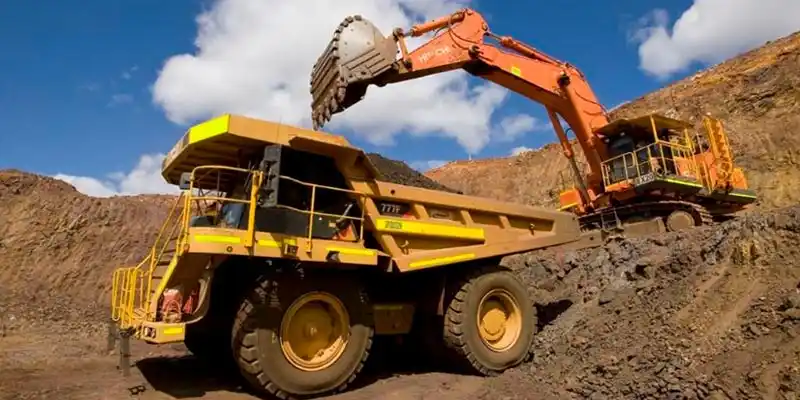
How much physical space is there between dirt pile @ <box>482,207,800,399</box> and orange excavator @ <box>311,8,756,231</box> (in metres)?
4.45

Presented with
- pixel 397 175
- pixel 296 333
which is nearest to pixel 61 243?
pixel 397 175

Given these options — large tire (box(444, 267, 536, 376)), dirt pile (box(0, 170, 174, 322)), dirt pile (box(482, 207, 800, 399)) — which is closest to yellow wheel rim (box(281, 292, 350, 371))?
large tire (box(444, 267, 536, 376))

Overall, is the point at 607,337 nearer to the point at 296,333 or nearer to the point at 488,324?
the point at 488,324

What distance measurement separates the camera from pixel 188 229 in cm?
489

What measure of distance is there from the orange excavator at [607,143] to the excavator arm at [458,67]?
0.02 meters

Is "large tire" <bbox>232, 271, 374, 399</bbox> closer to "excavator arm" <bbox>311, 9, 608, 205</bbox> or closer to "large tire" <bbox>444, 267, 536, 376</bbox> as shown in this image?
"large tire" <bbox>444, 267, 536, 376</bbox>

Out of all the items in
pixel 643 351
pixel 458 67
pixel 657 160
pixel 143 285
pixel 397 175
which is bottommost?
pixel 643 351

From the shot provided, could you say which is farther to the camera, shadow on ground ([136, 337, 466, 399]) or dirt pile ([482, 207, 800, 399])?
shadow on ground ([136, 337, 466, 399])

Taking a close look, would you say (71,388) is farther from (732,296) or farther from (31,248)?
(31,248)

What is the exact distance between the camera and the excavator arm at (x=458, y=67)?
26.5 ft

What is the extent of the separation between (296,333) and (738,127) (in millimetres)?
21648

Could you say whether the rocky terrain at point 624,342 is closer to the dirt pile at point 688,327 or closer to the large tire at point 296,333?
the dirt pile at point 688,327

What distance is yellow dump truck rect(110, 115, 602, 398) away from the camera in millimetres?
5184

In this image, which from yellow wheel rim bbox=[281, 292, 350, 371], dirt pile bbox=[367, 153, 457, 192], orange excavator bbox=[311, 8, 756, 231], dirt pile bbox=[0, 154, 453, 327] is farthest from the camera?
dirt pile bbox=[0, 154, 453, 327]
